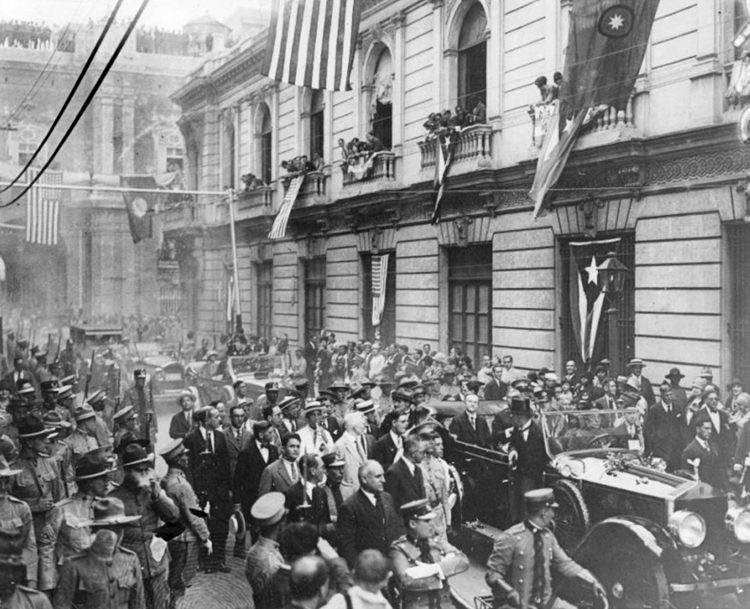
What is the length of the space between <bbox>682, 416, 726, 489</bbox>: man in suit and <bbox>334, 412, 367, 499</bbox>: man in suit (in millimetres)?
3291

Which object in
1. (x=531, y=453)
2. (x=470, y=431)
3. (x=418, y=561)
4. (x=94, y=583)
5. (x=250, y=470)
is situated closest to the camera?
(x=94, y=583)

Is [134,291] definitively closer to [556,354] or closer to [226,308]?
[226,308]

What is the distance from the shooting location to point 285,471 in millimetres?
7488

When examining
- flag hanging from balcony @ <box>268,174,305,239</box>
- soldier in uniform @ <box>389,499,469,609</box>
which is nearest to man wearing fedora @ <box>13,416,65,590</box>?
soldier in uniform @ <box>389,499,469,609</box>

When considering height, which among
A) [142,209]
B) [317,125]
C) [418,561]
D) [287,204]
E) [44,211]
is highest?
[317,125]

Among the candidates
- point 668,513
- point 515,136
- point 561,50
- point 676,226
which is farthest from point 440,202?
point 668,513

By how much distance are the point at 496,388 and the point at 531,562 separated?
20.0 ft

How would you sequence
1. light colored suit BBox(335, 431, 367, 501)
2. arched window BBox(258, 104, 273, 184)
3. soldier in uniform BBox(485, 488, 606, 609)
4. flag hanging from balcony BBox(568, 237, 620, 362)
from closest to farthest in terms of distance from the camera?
1. soldier in uniform BBox(485, 488, 606, 609)
2. light colored suit BBox(335, 431, 367, 501)
3. flag hanging from balcony BBox(568, 237, 620, 362)
4. arched window BBox(258, 104, 273, 184)

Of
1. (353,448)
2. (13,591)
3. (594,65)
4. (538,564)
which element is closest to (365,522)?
(538,564)

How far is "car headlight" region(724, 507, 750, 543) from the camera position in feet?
21.8

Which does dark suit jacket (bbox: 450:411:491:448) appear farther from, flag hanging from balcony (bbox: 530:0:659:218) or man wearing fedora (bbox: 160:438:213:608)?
man wearing fedora (bbox: 160:438:213:608)

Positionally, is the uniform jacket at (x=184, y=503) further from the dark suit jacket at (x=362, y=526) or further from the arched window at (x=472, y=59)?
the arched window at (x=472, y=59)

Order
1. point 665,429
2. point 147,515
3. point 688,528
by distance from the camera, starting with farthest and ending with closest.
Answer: point 665,429 → point 147,515 → point 688,528

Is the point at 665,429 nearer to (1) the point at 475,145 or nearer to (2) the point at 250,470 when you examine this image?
(2) the point at 250,470
